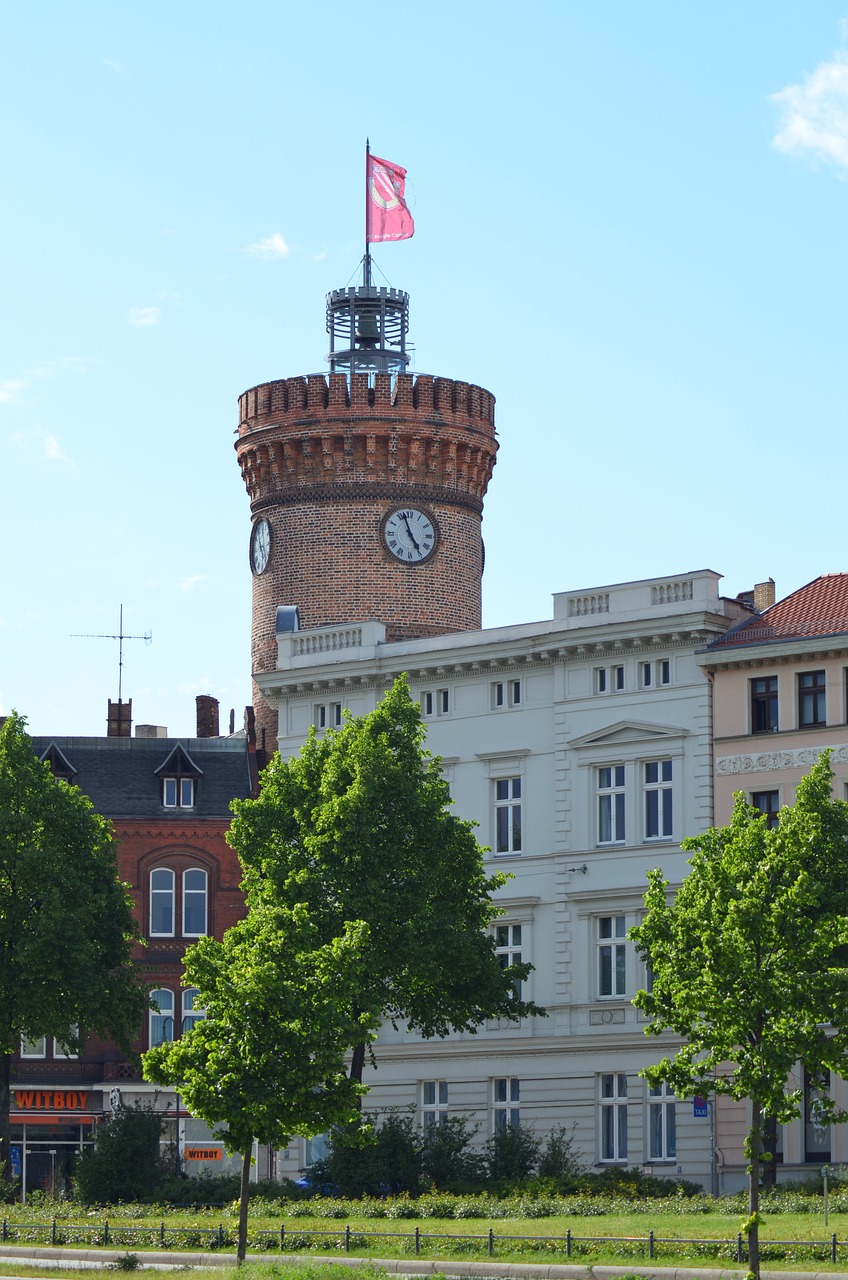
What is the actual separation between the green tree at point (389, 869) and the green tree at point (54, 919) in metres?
5.34

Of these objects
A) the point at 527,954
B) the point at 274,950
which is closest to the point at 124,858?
the point at 527,954

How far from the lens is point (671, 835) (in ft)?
218

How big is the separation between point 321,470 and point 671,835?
Answer: 74.9 feet

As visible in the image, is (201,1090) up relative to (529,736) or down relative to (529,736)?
down

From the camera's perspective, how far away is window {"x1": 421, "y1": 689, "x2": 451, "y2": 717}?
238ft

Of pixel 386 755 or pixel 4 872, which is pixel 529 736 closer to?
pixel 386 755

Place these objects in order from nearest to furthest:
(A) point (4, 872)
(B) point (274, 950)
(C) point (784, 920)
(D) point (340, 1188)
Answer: (C) point (784, 920), (B) point (274, 950), (D) point (340, 1188), (A) point (4, 872)

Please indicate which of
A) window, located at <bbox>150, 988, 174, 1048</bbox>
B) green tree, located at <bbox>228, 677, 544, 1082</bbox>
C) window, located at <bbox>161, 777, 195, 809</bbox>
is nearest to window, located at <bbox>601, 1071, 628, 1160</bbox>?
green tree, located at <bbox>228, 677, 544, 1082</bbox>

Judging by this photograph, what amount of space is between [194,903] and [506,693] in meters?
18.5

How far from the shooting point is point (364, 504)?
82.7 meters

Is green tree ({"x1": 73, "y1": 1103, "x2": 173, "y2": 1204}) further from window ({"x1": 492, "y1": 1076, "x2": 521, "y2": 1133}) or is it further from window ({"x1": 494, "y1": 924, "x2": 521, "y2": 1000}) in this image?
window ({"x1": 494, "y1": 924, "x2": 521, "y2": 1000})

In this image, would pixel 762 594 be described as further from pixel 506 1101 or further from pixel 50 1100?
pixel 50 1100

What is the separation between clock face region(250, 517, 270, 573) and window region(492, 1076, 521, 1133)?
2331 cm

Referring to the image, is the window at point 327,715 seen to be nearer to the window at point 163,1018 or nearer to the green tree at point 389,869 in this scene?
the green tree at point 389,869
